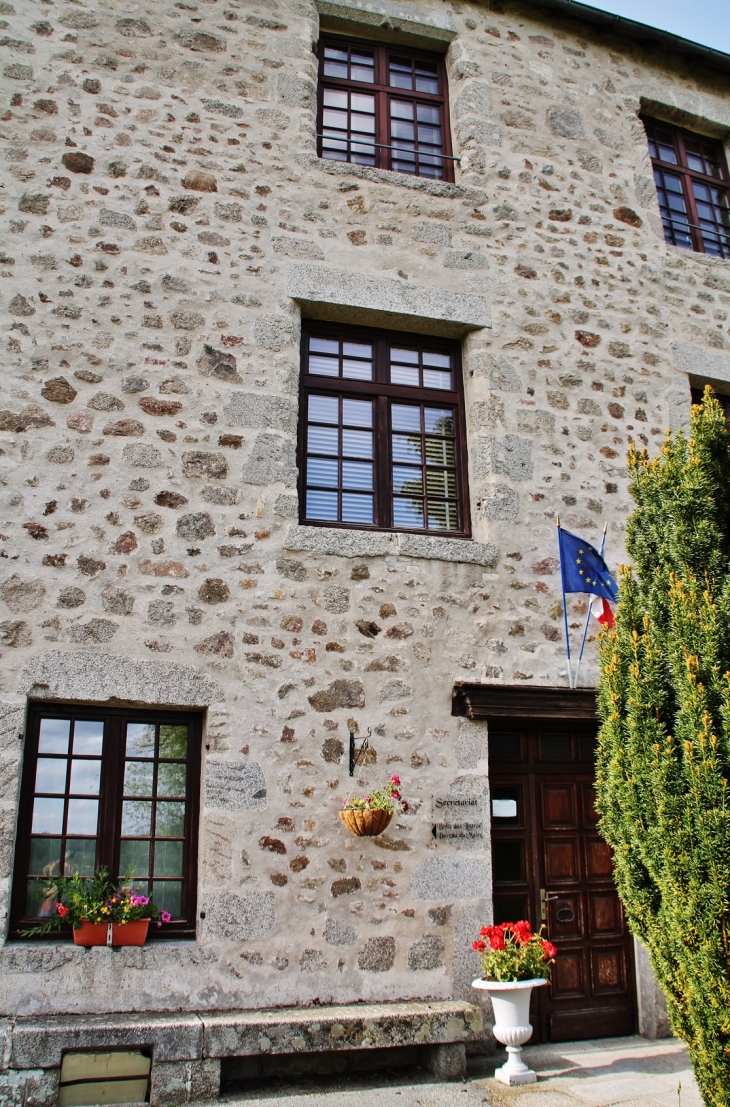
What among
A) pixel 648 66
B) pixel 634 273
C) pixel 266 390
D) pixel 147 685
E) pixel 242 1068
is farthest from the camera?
pixel 648 66

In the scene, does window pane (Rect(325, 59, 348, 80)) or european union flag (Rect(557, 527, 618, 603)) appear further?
window pane (Rect(325, 59, 348, 80))

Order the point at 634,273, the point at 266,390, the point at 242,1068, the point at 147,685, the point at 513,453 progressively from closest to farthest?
the point at 242,1068 < the point at 147,685 < the point at 266,390 < the point at 513,453 < the point at 634,273

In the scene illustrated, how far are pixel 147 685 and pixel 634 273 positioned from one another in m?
4.69

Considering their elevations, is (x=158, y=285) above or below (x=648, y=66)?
below

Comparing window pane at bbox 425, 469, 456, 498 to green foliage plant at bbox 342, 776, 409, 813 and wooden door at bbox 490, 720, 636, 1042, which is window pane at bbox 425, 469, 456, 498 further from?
green foliage plant at bbox 342, 776, 409, 813

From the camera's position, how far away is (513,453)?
6.00 m

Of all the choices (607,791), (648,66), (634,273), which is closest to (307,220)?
(634,273)

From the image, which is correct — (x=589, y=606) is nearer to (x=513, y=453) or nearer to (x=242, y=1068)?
(x=513, y=453)

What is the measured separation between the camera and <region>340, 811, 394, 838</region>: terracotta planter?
4805 mm

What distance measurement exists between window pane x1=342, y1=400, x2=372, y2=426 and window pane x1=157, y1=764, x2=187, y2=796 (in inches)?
95.6

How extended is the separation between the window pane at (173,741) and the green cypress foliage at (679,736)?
225cm

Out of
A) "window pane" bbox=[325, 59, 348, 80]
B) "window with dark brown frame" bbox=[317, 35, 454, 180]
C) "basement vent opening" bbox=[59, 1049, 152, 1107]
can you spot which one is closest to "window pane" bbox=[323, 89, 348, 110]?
"window with dark brown frame" bbox=[317, 35, 454, 180]

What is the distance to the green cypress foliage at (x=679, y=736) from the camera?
3.55 meters

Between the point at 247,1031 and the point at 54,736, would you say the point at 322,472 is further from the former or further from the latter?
the point at 247,1031
